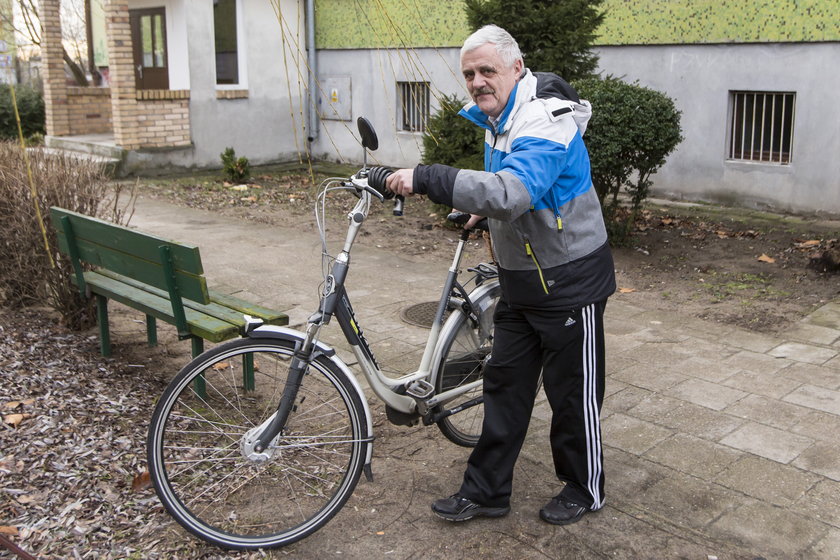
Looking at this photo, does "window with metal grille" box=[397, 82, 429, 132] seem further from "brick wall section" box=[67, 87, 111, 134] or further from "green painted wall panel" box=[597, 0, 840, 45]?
"brick wall section" box=[67, 87, 111, 134]

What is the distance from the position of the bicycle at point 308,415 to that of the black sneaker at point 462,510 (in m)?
0.33

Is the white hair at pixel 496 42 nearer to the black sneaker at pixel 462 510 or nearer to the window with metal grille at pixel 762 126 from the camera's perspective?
the black sneaker at pixel 462 510

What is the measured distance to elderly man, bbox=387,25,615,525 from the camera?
2.88 m

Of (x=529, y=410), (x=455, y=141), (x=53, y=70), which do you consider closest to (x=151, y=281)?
(x=529, y=410)

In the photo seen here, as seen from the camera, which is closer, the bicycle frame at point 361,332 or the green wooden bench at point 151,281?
the bicycle frame at point 361,332

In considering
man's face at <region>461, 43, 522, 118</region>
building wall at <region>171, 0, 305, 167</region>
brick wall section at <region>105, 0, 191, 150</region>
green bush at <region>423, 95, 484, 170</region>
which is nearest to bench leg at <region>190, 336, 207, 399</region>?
man's face at <region>461, 43, 522, 118</region>

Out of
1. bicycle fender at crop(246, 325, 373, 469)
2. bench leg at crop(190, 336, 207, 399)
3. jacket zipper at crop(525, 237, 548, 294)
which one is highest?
jacket zipper at crop(525, 237, 548, 294)

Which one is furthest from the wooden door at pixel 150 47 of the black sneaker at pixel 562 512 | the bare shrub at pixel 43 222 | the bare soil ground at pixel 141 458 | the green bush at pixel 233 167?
the black sneaker at pixel 562 512

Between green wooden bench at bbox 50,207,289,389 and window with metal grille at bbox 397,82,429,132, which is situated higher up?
window with metal grille at bbox 397,82,429,132

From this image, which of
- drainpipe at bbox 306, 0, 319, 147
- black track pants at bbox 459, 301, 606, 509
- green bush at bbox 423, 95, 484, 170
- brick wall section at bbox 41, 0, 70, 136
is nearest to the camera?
black track pants at bbox 459, 301, 606, 509

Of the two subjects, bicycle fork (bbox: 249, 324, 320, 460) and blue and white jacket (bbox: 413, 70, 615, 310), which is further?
bicycle fork (bbox: 249, 324, 320, 460)

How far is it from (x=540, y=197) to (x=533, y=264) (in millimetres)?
324

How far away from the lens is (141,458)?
3748 mm

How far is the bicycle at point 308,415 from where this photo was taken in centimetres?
311
